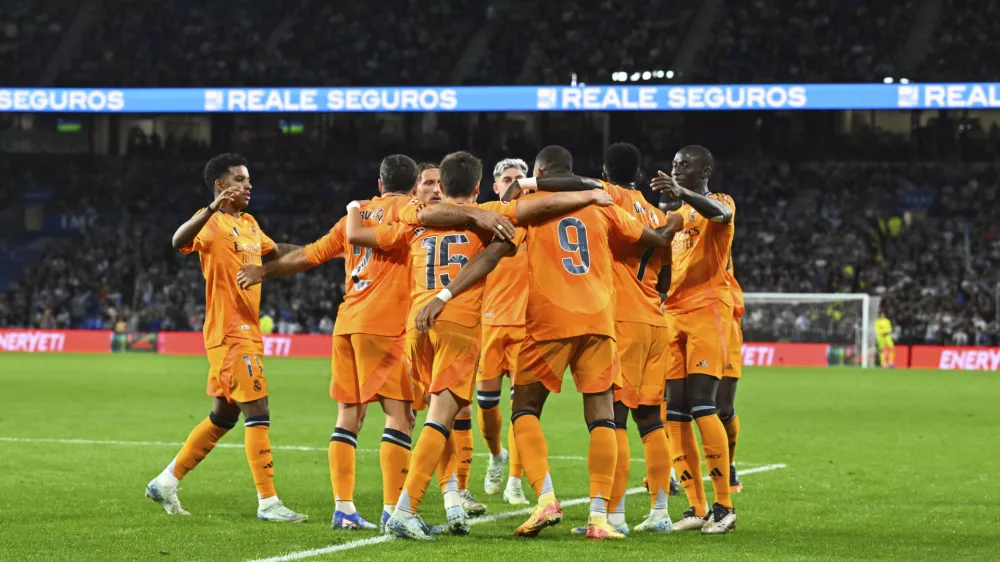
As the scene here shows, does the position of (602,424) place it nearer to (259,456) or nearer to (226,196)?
(259,456)

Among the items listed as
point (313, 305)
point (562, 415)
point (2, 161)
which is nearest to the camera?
point (562, 415)

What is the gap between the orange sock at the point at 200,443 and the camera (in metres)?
9.14

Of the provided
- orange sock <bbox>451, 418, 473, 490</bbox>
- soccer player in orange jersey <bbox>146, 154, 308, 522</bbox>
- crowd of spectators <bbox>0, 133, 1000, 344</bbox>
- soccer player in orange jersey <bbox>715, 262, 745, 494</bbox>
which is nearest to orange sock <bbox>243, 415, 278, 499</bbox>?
soccer player in orange jersey <bbox>146, 154, 308, 522</bbox>

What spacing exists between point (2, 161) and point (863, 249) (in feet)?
96.1

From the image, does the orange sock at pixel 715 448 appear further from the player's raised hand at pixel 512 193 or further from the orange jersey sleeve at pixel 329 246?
the orange jersey sleeve at pixel 329 246

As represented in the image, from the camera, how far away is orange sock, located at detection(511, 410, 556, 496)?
7.84 m

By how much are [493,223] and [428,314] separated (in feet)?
2.10

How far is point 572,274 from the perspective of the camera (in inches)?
312

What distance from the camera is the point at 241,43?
4453 centimetres

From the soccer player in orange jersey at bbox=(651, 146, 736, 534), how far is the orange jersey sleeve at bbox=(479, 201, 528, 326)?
3.97ft

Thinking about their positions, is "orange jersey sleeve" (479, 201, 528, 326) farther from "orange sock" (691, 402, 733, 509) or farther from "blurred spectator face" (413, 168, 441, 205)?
"orange sock" (691, 402, 733, 509)

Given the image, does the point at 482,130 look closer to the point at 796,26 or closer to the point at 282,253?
the point at 796,26

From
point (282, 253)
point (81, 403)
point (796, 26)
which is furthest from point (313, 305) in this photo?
point (282, 253)

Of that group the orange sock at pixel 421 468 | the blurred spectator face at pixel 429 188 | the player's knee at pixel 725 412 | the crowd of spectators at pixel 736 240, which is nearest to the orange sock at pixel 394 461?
the orange sock at pixel 421 468
